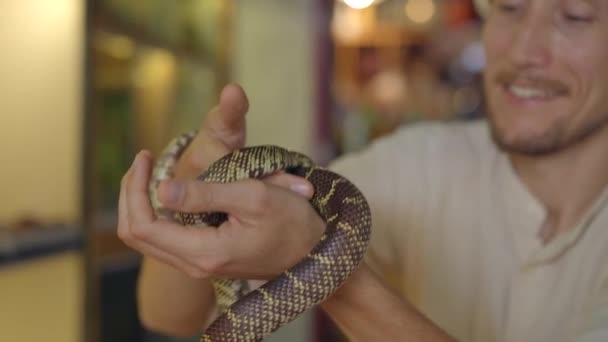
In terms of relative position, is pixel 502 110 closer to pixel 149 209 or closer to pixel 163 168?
pixel 163 168

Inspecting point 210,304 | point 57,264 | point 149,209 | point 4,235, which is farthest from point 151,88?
point 149,209

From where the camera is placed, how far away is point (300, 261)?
2.70 feet

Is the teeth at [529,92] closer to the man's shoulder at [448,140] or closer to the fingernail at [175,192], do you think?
the man's shoulder at [448,140]

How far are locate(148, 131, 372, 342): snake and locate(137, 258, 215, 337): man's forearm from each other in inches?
12.7

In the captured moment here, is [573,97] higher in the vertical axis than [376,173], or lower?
higher

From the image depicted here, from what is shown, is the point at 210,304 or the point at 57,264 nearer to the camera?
the point at 210,304

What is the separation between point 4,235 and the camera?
146 cm

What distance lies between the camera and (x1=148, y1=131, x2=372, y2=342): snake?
2.67 feet

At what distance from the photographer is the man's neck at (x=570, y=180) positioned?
54.7 inches

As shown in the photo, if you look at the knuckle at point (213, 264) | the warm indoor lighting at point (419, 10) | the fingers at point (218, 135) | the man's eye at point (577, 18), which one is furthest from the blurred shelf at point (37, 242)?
the warm indoor lighting at point (419, 10)

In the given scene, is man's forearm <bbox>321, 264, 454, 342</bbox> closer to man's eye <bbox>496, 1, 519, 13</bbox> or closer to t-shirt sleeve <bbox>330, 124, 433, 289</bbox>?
t-shirt sleeve <bbox>330, 124, 433, 289</bbox>

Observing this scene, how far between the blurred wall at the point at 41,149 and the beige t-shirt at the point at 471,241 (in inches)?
24.1

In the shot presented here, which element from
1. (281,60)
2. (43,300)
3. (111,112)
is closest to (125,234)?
(43,300)

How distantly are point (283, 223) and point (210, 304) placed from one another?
50 cm
